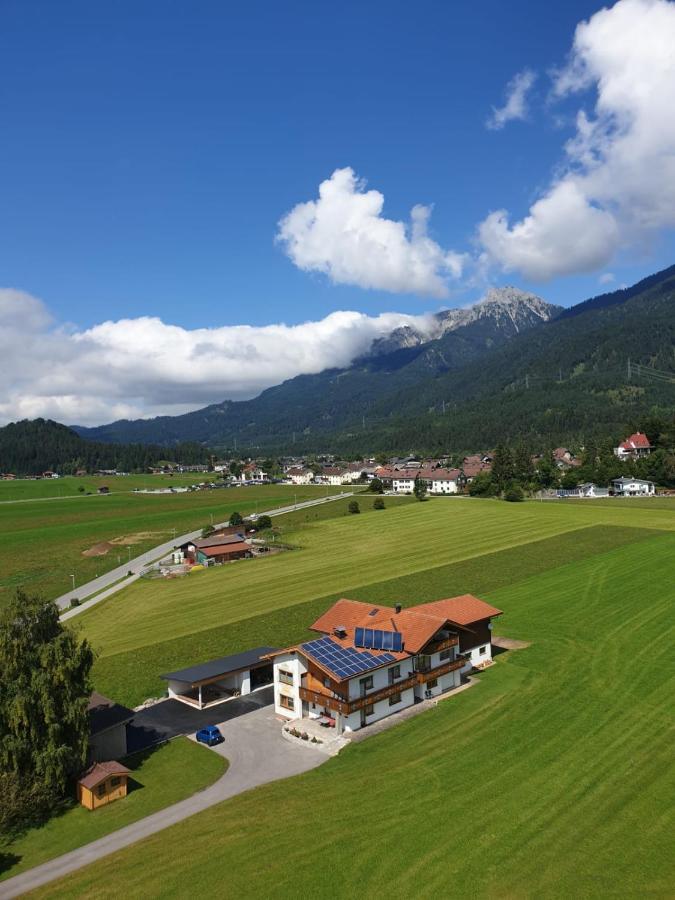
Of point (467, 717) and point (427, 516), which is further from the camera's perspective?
point (427, 516)

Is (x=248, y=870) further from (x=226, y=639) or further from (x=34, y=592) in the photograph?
(x=34, y=592)

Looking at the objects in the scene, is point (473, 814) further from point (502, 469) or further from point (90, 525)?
point (502, 469)

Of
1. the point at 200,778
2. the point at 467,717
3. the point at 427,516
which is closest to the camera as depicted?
the point at 200,778

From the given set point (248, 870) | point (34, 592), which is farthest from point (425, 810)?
point (34, 592)

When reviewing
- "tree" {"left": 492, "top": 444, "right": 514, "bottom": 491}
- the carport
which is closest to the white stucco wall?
the carport

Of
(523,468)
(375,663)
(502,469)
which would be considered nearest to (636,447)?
(523,468)

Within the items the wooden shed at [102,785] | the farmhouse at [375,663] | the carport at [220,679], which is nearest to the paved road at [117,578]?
the carport at [220,679]
